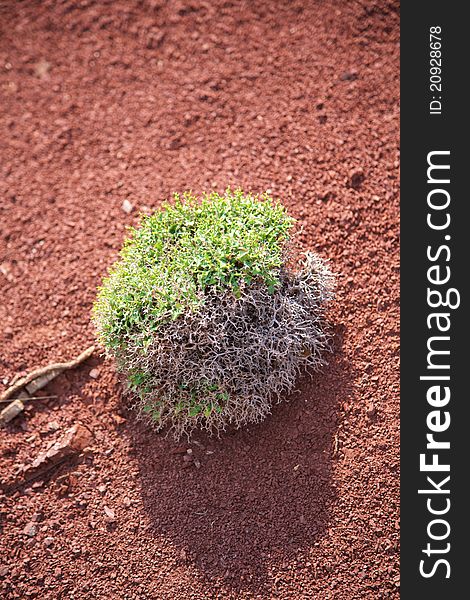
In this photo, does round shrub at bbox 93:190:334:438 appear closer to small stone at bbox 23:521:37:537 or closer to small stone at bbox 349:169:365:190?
small stone at bbox 349:169:365:190

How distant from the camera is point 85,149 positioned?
5152 millimetres

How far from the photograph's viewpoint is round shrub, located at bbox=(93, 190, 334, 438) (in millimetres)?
3645

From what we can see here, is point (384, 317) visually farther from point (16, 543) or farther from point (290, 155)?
point (16, 543)

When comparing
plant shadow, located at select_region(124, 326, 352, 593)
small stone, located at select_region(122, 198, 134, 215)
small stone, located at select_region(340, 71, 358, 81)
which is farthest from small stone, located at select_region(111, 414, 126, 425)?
small stone, located at select_region(340, 71, 358, 81)

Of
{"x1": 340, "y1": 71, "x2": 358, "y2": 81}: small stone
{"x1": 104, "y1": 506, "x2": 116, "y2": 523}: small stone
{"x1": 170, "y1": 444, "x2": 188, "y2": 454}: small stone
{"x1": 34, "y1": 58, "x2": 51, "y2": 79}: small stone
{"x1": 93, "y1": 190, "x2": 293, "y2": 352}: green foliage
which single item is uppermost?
{"x1": 34, "y1": 58, "x2": 51, "y2": 79}: small stone

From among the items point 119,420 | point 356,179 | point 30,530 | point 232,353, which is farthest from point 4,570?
point 356,179

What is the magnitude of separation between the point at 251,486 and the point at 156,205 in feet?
7.08

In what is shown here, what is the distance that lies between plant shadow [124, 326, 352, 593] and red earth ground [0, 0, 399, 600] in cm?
1

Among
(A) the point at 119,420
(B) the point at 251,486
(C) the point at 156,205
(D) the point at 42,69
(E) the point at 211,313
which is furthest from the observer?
(D) the point at 42,69

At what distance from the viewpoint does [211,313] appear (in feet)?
12.1

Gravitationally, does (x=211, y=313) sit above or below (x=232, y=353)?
above

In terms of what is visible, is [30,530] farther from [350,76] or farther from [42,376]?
[350,76]

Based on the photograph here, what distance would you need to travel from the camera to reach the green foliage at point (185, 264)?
11.9ft

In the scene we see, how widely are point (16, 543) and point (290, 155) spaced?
327 cm
